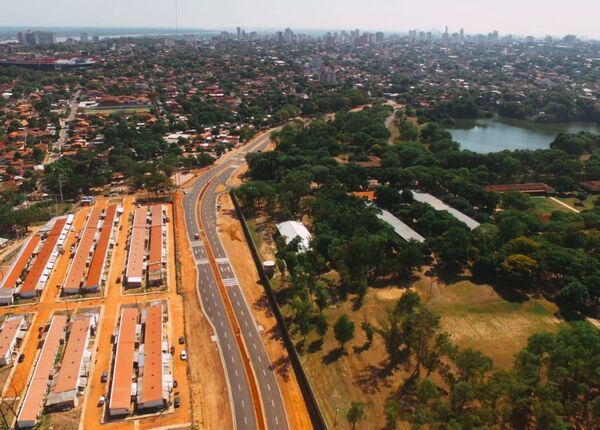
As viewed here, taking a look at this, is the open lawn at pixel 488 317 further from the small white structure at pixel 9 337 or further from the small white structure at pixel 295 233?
the small white structure at pixel 9 337

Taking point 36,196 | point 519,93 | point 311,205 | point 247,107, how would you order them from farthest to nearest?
point 519,93 → point 247,107 → point 36,196 → point 311,205

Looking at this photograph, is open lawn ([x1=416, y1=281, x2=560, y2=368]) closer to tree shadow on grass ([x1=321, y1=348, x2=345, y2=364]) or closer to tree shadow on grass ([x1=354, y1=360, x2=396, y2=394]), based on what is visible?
tree shadow on grass ([x1=354, y1=360, x2=396, y2=394])

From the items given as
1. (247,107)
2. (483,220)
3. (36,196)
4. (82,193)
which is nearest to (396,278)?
(483,220)

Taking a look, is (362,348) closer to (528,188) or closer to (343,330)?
(343,330)

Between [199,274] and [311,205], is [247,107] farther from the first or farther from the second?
[199,274]

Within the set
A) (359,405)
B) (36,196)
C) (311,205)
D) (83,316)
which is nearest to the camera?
(359,405)

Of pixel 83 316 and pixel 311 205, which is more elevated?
pixel 311 205

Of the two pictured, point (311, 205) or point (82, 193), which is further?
point (82, 193)
